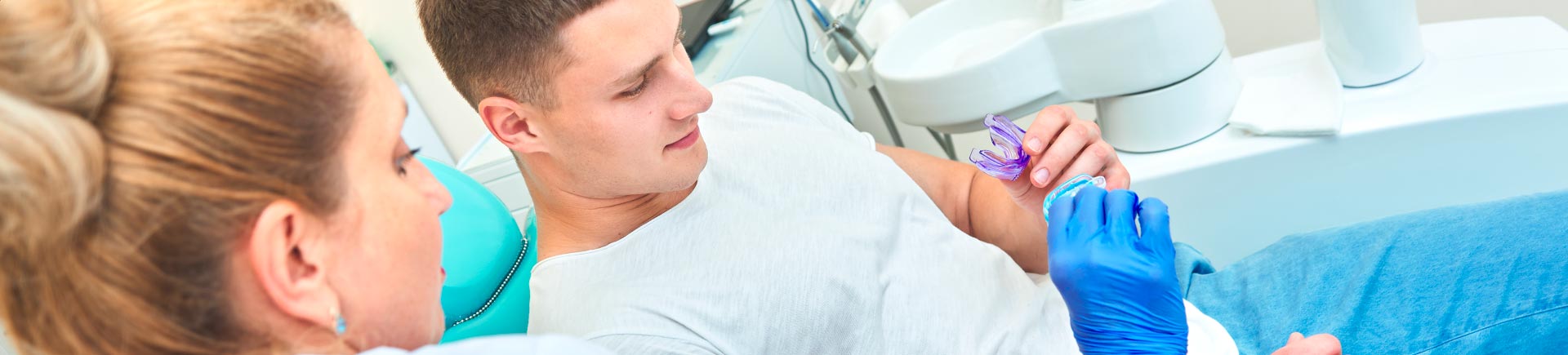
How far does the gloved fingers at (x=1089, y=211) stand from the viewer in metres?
0.98

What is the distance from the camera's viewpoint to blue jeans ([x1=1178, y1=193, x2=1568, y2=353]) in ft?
3.62

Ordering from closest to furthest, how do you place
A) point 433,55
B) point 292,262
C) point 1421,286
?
point 292,262 → point 1421,286 → point 433,55

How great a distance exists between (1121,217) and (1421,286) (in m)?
0.47

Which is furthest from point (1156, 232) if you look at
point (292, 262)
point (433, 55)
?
point (433, 55)

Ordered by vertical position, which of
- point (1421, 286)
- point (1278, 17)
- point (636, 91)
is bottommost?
point (1278, 17)

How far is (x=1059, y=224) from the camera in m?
1.03

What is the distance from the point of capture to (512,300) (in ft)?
4.11

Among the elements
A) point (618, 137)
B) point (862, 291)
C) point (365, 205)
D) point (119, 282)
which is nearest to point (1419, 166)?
point (862, 291)

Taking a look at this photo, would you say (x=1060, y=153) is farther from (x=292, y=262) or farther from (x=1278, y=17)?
(x=1278, y=17)

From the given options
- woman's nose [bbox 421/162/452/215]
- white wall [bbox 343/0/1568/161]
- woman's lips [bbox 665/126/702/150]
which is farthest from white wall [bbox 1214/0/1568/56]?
woman's nose [bbox 421/162/452/215]

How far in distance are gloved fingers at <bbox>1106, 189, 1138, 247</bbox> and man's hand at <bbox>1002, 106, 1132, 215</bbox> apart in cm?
11

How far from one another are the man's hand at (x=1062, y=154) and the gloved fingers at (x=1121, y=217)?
11 cm

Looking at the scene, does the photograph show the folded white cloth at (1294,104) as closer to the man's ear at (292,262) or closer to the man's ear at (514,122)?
the man's ear at (514,122)

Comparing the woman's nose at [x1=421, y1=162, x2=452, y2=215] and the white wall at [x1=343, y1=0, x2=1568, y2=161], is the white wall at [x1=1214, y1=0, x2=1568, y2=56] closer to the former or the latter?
the white wall at [x1=343, y1=0, x2=1568, y2=161]
